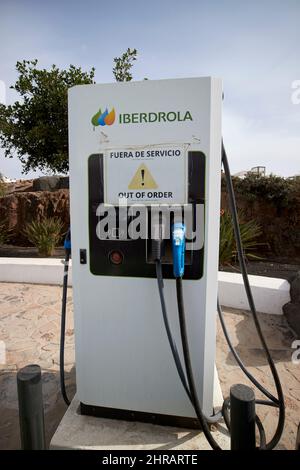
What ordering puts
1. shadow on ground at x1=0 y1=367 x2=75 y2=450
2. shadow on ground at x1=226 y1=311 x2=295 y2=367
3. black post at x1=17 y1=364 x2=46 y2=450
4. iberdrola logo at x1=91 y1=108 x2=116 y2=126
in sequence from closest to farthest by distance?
black post at x1=17 y1=364 x2=46 y2=450, iberdrola logo at x1=91 y1=108 x2=116 y2=126, shadow on ground at x1=0 y1=367 x2=75 y2=450, shadow on ground at x1=226 y1=311 x2=295 y2=367

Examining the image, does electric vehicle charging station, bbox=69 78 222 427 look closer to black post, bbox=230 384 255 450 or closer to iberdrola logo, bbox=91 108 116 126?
iberdrola logo, bbox=91 108 116 126

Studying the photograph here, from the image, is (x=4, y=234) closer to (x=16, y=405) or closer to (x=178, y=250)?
(x=16, y=405)

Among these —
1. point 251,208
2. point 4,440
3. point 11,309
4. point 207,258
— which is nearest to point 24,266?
point 11,309

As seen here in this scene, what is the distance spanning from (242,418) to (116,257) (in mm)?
909

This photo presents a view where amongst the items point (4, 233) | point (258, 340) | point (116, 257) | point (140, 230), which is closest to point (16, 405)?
point (116, 257)

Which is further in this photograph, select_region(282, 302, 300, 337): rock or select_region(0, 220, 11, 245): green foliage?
select_region(0, 220, 11, 245): green foliage

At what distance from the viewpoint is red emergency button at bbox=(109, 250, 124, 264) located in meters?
1.66

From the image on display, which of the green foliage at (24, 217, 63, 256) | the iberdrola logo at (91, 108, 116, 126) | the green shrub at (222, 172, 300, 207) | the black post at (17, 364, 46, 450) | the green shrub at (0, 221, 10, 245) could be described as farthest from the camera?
the green shrub at (222, 172, 300, 207)

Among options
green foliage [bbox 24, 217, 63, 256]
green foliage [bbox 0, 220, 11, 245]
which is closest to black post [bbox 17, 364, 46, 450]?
green foliage [bbox 24, 217, 63, 256]

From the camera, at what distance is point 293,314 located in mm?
3287

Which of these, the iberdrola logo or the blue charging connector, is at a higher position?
the iberdrola logo

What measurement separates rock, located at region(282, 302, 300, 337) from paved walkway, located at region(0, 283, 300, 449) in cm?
8

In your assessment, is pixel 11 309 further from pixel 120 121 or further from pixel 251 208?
pixel 251 208
